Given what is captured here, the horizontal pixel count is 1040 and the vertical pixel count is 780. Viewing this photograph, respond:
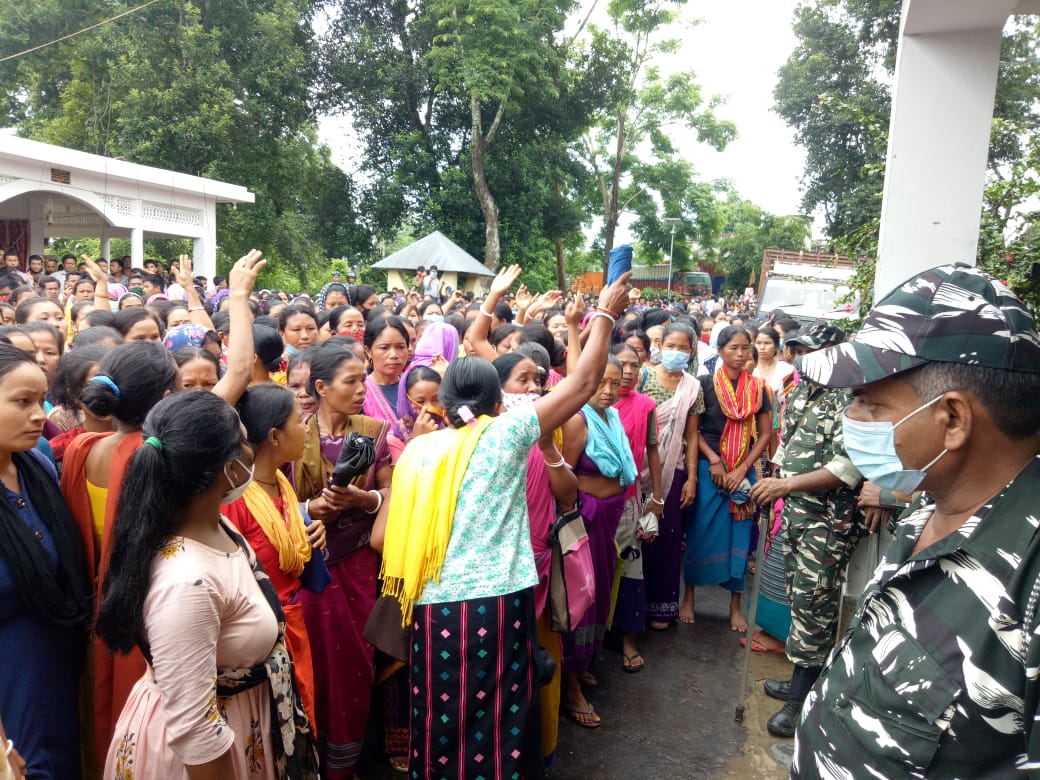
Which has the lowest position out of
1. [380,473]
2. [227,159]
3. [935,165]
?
[380,473]

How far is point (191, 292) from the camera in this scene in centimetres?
440

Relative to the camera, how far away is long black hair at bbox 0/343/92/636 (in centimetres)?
199

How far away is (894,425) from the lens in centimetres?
150

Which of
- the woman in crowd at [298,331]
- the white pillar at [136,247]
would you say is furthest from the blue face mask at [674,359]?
the white pillar at [136,247]

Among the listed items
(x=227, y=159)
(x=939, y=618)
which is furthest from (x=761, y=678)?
(x=227, y=159)

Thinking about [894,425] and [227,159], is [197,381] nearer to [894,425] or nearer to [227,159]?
[894,425]

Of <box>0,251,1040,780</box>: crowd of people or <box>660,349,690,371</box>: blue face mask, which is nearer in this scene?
<box>0,251,1040,780</box>: crowd of people

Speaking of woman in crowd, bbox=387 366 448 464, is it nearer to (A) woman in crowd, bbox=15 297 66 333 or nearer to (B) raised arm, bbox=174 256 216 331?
(B) raised arm, bbox=174 256 216 331

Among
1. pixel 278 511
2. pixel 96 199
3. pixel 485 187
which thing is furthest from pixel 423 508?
pixel 485 187

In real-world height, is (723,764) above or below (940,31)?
below

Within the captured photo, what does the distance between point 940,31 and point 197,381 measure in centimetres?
378

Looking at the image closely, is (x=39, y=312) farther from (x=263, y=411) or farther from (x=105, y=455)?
(x=263, y=411)

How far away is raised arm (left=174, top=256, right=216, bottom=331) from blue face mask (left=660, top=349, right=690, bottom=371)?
9.72 feet

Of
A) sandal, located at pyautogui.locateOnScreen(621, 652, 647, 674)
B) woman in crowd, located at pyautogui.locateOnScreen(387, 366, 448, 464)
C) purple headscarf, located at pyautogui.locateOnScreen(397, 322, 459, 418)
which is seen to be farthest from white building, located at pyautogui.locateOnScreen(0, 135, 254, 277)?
sandal, located at pyautogui.locateOnScreen(621, 652, 647, 674)
